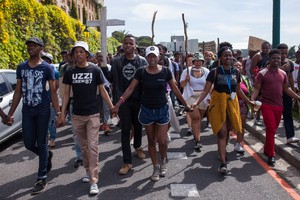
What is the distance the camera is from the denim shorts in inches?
171

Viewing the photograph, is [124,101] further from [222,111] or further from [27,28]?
[27,28]

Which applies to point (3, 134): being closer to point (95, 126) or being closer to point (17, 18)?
point (95, 126)

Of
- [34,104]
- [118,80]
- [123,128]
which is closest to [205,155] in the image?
[123,128]

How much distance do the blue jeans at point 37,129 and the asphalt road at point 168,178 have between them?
1.43 feet

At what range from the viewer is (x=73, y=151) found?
5.96 metres

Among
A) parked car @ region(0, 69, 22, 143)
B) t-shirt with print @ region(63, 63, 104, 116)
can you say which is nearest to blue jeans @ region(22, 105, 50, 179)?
t-shirt with print @ region(63, 63, 104, 116)

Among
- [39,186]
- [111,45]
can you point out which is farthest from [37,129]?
[111,45]

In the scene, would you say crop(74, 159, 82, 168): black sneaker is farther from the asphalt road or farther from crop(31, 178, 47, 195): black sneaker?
crop(31, 178, 47, 195): black sneaker

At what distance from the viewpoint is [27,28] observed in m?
11.4

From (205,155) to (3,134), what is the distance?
361 cm

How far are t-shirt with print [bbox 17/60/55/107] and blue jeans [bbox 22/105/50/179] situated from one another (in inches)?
3.4

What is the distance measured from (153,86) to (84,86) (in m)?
0.89

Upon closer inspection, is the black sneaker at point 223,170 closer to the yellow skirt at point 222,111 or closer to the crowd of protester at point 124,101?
the crowd of protester at point 124,101

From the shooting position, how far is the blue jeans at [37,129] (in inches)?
160
